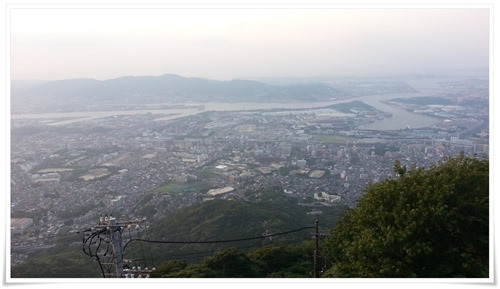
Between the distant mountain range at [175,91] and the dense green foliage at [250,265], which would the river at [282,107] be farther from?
the dense green foliage at [250,265]

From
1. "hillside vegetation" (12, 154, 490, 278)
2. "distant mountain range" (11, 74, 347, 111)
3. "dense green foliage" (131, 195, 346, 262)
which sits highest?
"distant mountain range" (11, 74, 347, 111)

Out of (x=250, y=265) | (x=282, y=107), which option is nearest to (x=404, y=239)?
(x=250, y=265)

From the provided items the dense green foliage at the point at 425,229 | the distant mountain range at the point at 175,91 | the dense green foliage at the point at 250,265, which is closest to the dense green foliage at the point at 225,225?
the dense green foliage at the point at 250,265

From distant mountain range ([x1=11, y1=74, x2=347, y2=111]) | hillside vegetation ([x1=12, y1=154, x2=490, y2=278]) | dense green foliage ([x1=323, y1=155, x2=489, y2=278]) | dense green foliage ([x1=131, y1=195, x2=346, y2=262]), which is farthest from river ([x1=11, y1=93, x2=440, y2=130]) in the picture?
dense green foliage ([x1=323, y1=155, x2=489, y2=278])

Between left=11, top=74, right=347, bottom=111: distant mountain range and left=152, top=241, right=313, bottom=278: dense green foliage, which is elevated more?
left=11, top=74, right=347, bottom=111: distant mountain range

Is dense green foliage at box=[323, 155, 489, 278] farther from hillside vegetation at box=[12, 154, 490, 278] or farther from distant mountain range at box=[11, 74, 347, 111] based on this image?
distant mountain range at box=[11, 74, 347, 111]

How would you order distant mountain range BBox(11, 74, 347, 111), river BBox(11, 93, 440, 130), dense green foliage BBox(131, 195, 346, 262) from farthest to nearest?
1. distant mountain range BBox(11, 74, 347, 111)
2. river BBox(11, 93, 440, 130)
3. dense green foliage BBox(131, 195, 346, 262)

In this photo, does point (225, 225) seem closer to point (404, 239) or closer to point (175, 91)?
point (404, 239)

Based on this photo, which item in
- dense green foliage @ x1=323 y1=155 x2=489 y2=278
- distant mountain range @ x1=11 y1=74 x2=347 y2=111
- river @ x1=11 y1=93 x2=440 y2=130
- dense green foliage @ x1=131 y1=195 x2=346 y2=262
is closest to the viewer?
dense green foliage @ x1=323 y1=155 x2=489 y2=278
